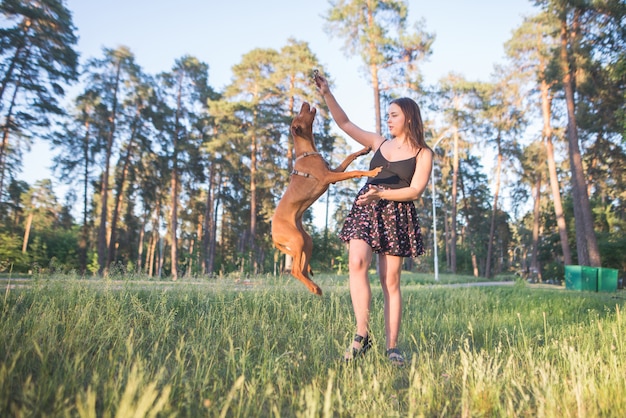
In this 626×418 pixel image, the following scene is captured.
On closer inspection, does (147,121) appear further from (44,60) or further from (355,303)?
(355,303)

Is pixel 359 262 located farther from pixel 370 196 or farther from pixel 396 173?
pixel 396 173

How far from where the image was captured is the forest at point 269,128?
1516cm

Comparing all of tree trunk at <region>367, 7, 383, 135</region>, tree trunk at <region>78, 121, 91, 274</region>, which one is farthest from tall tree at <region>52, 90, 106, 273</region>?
tree trunk at <region>367, 7, 383, 135</region>

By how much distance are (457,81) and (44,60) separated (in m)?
21.8

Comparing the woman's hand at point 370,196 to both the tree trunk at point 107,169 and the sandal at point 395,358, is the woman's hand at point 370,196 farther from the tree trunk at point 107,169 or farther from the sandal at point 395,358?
the tree trunk at point 107,169

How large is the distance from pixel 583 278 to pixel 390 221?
43.9 feet

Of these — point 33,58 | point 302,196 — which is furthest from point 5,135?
point 302,196

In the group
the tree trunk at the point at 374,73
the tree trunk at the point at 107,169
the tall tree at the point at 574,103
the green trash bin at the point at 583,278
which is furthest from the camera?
the tree trunk at the point at 107,169

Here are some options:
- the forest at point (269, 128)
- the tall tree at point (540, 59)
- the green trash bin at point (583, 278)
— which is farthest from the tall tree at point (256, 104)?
the green trash bin at point (583, 278)

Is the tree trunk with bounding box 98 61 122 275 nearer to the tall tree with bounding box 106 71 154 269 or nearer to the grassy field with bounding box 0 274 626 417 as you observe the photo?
the tall tree with bounding box 106 71 154 269

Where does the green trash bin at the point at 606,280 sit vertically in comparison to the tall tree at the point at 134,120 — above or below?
below

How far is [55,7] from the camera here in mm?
16438

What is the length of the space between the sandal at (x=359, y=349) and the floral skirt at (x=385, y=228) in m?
0.66

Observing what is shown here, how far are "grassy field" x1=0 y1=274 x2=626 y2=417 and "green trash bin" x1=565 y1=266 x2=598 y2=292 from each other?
9.45 m
